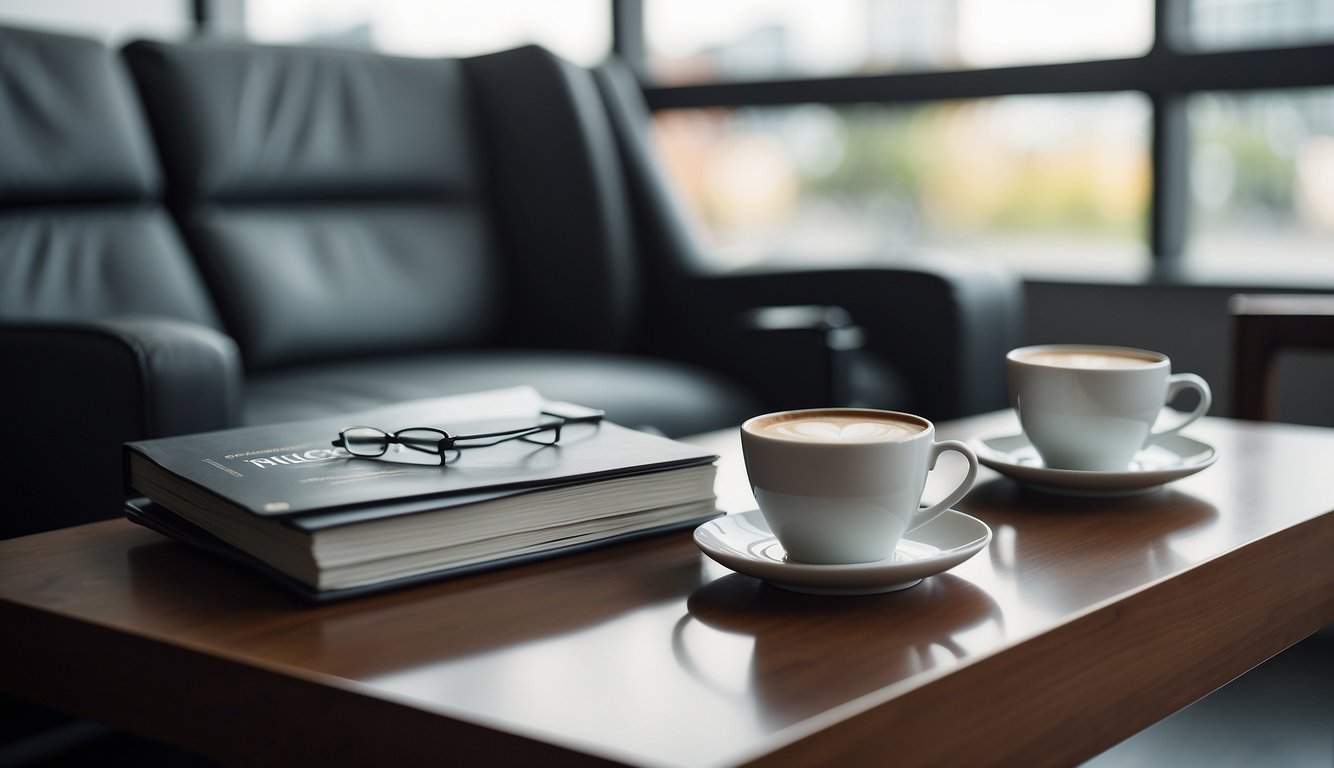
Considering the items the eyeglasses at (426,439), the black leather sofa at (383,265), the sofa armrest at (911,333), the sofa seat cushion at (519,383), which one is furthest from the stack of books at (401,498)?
the sofa armrest at (911,333)

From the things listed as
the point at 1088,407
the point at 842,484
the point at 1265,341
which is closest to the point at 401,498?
the point at 842,484

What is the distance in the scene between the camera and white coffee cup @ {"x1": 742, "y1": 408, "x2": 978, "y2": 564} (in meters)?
0.68

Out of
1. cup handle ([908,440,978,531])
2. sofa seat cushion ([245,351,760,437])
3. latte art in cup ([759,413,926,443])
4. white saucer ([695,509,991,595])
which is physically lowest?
sofa seat cushion ([245,351,760,437])

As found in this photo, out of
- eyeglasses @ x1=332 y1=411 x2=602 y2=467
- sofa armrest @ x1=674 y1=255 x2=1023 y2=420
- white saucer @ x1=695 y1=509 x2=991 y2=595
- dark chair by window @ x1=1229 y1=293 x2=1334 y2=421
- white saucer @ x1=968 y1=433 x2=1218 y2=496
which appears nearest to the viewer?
white saucer @ x1=695 y1=509 x2=991 y2=595

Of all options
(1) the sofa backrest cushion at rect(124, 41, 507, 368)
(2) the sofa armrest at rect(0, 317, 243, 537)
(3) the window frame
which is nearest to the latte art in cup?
(2) the sofa armrest at rect(0, 317, 243, 537)

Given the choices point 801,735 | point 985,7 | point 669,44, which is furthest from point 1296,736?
point 669,44

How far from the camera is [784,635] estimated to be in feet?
2.10

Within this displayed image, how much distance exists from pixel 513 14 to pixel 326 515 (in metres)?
2.80

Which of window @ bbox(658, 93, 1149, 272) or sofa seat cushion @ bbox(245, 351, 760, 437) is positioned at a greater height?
window @ bbox(658, 93, 1149, 272)

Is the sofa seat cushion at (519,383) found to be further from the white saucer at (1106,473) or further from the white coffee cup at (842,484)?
the white coffee cup at (842,484)

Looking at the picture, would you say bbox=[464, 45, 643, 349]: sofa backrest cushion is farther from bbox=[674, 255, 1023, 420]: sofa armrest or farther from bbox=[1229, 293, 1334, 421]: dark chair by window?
bbox=[1229, 293, 1334, 421]: dark chair by window

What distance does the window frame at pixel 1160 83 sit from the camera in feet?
7.34

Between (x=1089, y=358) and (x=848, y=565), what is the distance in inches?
15.6

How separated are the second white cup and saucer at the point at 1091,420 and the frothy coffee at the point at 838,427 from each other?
0.75ft
